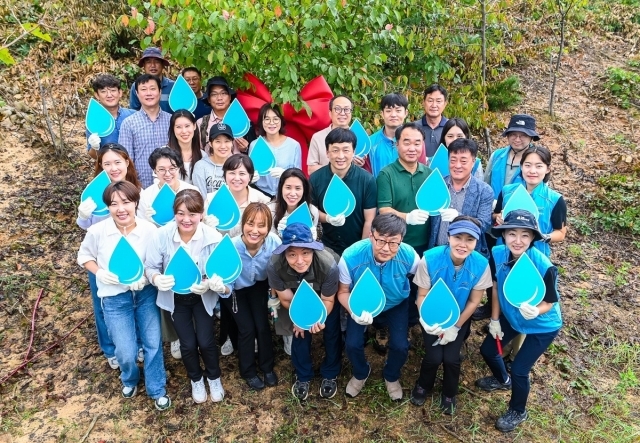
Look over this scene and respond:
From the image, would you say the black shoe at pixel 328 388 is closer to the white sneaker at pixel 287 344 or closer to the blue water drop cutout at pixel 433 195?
the white sneaker at pixel 287 344

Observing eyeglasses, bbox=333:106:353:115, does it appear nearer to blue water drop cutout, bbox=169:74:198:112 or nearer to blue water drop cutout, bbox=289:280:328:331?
blue water drop cutout, bbox=169:74:198:112

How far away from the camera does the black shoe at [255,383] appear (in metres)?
3.62

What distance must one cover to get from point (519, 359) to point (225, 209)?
214 centimetres

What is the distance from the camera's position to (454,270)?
10.3 ft

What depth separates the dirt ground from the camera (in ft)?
11.0

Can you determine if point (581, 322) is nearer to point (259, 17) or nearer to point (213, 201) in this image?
point (213, 201)

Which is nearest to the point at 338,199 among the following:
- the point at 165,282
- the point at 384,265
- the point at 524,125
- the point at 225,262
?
the point at 384,265

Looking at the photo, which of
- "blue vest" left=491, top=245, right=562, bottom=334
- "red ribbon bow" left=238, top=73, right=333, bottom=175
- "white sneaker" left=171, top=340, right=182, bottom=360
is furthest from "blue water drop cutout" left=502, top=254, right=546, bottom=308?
"white sneaker" left=171, top=340, right=182, bottom=360

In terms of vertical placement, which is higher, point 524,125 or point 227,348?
point 524,125

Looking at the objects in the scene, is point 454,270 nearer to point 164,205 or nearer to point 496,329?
point 496,329

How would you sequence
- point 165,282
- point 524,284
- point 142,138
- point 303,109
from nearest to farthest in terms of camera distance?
point 524,284
point 165,282
point 142,138
point 303,109

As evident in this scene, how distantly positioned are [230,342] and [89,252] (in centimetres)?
133

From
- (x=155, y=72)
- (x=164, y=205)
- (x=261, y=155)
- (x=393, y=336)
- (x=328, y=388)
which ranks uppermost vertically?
(x=155, y=72)

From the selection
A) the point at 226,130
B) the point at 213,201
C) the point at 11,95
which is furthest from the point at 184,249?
the point at 11,95
